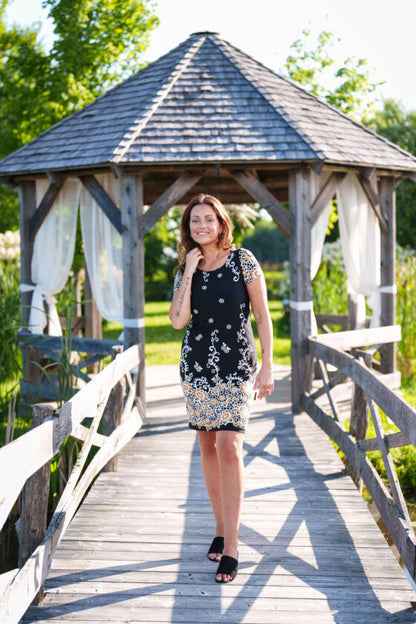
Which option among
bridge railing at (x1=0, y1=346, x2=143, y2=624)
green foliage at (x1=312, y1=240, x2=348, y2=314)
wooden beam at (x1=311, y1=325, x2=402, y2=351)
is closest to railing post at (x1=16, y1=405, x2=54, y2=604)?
bridge railing at (x1=0, y1=346, x2=143, y2=624)

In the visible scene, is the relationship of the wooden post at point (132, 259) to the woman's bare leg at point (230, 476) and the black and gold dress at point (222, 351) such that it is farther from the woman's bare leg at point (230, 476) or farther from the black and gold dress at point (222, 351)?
the woman's bare leg at point (230, 476)

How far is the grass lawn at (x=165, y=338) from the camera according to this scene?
12.1m

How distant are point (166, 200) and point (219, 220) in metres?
3.35

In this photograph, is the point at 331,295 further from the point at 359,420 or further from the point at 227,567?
the point at 227,567

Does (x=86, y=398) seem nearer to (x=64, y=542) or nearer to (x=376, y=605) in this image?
(x=64, y=542)

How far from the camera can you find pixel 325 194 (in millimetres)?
6926

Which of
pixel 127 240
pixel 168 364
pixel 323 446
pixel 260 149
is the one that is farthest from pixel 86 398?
pixel 168 364

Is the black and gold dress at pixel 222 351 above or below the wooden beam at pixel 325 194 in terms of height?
below

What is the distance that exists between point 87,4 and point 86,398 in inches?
416

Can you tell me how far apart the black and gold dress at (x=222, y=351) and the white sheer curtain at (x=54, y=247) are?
14.5 ft

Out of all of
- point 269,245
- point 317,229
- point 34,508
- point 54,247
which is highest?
point 269,245

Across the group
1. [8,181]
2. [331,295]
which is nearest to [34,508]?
[8,181]

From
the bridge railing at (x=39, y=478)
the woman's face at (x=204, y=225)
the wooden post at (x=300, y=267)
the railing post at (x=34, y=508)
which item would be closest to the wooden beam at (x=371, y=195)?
the wooden post at (x=300, y=267)

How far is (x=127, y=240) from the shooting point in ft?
21.6
